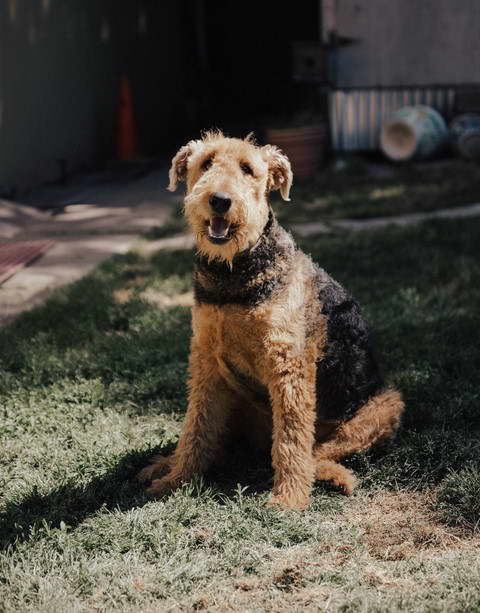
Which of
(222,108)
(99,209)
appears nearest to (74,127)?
(99,209)

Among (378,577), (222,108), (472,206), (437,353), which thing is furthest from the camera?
(222,108)

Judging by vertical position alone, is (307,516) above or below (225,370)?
below

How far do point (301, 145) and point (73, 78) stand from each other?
3.54 metres

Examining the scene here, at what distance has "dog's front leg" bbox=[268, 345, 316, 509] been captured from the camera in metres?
3.06

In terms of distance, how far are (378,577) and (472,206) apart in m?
6.11

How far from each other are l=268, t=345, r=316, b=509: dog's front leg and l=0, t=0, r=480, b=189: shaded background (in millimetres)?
7056

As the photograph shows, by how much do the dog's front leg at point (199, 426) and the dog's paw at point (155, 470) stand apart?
56mm

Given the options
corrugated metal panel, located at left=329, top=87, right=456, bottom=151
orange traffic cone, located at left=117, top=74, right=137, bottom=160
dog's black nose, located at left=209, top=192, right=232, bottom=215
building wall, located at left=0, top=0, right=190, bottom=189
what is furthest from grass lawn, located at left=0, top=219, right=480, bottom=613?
orange traffic cone, located at left=117, top=74, right=137, bottom=160

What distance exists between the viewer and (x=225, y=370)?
3.20 m

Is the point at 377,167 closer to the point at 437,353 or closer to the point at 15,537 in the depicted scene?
the point at 437,353

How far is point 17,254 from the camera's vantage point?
670cm

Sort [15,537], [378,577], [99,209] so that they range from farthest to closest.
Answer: [99,209], [15,537], [378,577]

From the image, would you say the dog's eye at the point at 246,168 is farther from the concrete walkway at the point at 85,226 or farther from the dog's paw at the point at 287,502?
the concrete walkway at the point at 85,226

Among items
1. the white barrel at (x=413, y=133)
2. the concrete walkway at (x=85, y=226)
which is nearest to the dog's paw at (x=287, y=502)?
the concrete walkway at (x=85, y=226)
